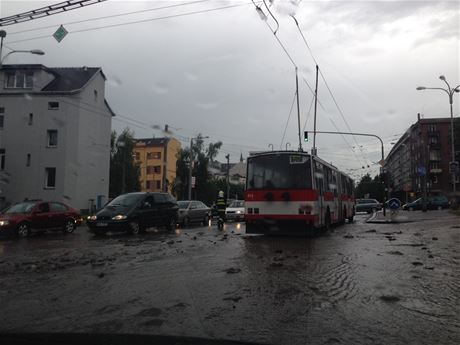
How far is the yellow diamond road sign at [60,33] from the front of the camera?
14258 mm

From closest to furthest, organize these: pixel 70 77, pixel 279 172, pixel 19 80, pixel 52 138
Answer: pixel 279 172 < pixel 52 138 < pixel 19 80 < pixel 70 77

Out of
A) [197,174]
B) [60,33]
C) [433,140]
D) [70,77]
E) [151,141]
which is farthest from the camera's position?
[433,140]

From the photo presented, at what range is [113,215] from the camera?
17359 mm

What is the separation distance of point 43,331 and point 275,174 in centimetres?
1187

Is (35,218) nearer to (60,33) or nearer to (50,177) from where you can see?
(60,33)

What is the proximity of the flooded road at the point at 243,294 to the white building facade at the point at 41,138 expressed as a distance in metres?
27.3

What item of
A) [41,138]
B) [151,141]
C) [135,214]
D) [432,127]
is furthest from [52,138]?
[432,127]

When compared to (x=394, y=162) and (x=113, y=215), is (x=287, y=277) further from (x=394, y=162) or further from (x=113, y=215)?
(x=394, y=162)

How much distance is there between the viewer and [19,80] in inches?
1513

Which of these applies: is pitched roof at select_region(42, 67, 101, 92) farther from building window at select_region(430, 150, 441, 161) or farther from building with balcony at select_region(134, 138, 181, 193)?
Result: building window at select_region(430, 150, 441, 161)

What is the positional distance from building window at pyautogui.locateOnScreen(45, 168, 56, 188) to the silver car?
52.2 feet

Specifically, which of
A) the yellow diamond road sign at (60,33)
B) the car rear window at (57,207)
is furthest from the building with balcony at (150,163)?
the yellow diamond road sign at (60,33)

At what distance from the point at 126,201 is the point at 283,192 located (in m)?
6.43

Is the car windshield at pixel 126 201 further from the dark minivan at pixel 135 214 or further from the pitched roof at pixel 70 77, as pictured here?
the pitched roof at pixel 70 77
